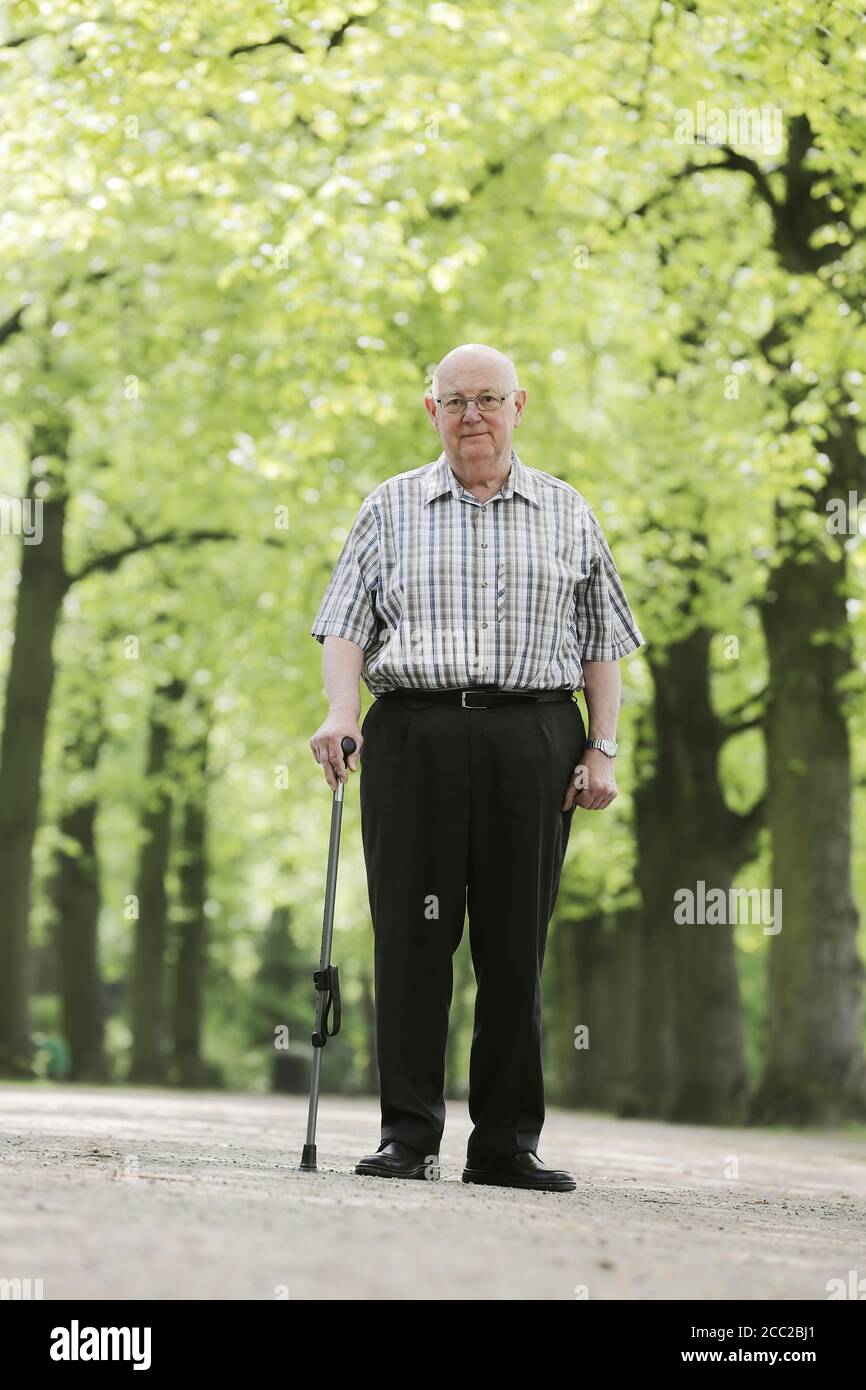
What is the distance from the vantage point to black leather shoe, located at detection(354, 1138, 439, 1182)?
5.33 meters

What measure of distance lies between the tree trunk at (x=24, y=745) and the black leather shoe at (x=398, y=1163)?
38.2 ft

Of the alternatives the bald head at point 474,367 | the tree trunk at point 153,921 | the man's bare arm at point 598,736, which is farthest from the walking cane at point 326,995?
the tree trunk at point 153,921

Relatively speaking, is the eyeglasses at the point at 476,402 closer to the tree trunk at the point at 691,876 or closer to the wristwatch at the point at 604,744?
the wristwatch at the point at 604,744

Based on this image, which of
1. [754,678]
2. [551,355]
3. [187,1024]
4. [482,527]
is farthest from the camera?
[187,1024]

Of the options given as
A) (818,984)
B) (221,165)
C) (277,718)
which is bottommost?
(818,984)

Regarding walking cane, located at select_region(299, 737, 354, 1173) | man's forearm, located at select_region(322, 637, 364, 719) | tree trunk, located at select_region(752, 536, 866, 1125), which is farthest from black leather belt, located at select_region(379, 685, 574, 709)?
tree trunk, located at select_region(752, 536, 866, 1125)

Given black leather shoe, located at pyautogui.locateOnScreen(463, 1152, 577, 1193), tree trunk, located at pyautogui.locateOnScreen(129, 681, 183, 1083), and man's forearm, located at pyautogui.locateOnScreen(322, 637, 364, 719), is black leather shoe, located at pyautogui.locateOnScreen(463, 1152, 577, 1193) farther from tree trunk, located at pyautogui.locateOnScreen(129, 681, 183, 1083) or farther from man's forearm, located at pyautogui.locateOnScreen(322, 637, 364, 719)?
tree trunk, located at pyautogui.locateOnScreen(129, 681, 183, 1083)

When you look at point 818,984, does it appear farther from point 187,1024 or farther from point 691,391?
point 187,1024

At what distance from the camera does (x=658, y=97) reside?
40.9 ft

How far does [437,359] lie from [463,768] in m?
9.70

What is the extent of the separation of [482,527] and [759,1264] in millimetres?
2479

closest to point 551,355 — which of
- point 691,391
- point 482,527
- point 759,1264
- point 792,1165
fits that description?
point 691,391

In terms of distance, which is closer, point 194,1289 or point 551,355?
point 194,1289

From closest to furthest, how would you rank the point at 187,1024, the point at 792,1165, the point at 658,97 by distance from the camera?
the point at 792,1165 < the point at 658,97 < the point at 187,1024
